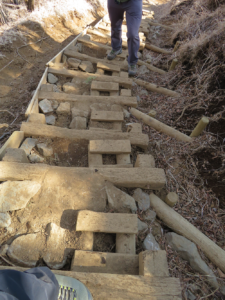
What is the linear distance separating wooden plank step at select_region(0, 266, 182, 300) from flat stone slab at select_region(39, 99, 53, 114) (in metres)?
2.14

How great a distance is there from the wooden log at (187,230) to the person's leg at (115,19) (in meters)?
3.51

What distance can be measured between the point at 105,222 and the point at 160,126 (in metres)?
1.89

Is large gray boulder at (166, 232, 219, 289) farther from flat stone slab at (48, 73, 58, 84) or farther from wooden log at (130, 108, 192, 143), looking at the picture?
flat stone slab at (48, 73, 58, 84)

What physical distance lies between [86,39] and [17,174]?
14.1ft

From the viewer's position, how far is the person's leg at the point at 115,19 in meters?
Answer: 3.64

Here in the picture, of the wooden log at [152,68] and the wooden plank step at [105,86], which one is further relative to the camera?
the wooden log at [152,68]

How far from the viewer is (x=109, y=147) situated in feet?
7.93

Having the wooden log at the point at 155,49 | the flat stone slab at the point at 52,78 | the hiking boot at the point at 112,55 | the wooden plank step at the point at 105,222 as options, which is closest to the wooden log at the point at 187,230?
the wooden plank step at the point at 105,222

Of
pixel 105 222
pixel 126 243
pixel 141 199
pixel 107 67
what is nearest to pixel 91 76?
pixel 107 67

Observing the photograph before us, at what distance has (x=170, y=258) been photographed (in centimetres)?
187

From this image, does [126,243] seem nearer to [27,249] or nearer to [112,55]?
[27,249]

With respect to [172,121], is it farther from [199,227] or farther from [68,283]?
[68,283]

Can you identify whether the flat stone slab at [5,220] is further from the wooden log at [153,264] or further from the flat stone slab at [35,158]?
the wooden log at [153,264]

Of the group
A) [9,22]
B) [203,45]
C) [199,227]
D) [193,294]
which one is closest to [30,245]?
[193,294]
